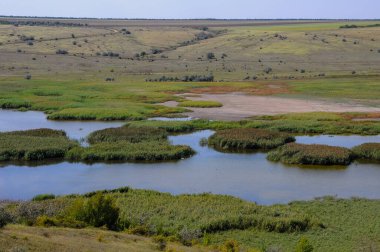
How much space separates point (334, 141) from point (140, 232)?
78.4ft

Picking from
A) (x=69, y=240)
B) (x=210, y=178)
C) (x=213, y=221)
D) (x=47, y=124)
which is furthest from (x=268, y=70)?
(x=69, y=240)

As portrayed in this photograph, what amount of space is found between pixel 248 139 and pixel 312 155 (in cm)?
621

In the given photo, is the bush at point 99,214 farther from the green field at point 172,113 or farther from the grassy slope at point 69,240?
the grassy slope at point 69,240

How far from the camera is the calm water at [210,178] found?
28.7m

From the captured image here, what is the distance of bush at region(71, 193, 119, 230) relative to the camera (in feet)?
67.1

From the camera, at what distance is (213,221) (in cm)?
2266

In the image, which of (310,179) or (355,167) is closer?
(310,179)

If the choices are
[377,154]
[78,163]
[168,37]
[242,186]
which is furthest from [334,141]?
[168,37]

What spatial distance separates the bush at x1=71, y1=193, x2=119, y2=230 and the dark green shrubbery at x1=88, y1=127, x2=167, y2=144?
1886 cm

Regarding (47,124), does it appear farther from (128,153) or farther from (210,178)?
(210,178)

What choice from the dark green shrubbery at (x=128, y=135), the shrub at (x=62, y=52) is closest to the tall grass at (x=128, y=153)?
the dark green shrubbery at (x=128, y=135)

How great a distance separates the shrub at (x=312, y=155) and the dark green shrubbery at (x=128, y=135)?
867 centimetres

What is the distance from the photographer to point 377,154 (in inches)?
1401

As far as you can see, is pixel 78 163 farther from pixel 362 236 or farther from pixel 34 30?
pixel 34 30
